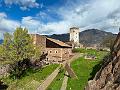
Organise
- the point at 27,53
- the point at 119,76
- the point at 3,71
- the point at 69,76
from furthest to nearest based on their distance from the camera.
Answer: the point at 3,71, the point at 27,53, the point at 69,76, the point at 119,76

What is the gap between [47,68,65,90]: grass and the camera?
65125 millimetres

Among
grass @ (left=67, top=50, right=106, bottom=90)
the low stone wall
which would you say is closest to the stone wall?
grass @ (left=67, top=50, right=106, bottom=90)

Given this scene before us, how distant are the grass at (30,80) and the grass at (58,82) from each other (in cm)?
429

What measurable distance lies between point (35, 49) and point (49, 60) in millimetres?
17259

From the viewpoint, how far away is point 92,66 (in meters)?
86.9

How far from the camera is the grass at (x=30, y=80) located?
7262cm

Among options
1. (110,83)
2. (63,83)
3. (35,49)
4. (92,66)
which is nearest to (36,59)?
(35,49)

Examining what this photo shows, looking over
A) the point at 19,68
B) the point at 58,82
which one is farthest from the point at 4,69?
the point at 58,82

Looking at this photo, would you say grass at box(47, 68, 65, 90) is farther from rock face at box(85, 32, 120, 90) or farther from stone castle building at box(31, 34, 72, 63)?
rock face at box(85, 32, 120, 90)

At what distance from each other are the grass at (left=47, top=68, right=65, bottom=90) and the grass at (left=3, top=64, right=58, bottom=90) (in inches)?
169

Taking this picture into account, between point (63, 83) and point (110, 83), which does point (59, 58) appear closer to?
point (63, 83)

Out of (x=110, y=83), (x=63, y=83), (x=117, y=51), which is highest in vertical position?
(x=117, y=51)

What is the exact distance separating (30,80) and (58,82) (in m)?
11.1

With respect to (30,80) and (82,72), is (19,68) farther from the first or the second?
(82,72)
